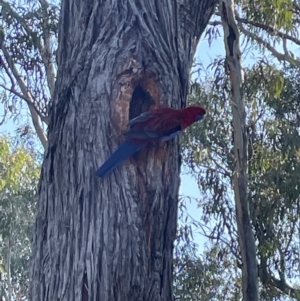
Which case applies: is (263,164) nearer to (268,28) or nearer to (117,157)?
(268,28)

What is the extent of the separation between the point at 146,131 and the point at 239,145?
367cm

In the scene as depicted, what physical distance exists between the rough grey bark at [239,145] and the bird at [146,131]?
2.98 meters

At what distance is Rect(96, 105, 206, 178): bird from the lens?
318cm

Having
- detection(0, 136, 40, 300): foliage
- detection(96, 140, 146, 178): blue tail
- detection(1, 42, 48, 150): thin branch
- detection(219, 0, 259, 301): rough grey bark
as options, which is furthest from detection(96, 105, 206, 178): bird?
detection(0, 136, 40, 300): foliage

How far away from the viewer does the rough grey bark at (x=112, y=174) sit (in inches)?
123


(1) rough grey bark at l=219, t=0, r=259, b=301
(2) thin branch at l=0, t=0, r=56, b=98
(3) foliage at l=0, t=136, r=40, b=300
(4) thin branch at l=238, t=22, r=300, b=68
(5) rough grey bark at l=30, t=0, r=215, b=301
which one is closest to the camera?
(5) rough grey bark at l=30, t=0, r=215, b=301

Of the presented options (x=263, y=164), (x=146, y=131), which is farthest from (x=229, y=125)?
(x=146, y=131)

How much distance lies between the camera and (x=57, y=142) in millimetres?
3420

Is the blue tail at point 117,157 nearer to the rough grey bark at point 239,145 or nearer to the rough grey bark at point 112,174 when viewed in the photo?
the rough grey bark at point 112,174

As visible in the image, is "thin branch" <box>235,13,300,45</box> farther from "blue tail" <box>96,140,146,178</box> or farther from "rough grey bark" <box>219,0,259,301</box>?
"blue tail" <box>96,140,146,178</box>

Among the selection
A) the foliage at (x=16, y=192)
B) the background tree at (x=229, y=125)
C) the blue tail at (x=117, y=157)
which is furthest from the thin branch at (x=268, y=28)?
the blue tail at (x=117, y=157)

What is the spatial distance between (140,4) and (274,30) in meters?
3.64

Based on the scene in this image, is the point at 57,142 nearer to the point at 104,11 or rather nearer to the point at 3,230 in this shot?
the point at 104,11

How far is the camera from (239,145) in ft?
22.3
